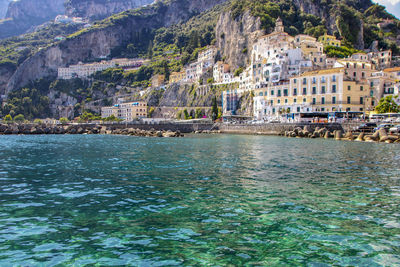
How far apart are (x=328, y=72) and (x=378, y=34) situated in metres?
63.2

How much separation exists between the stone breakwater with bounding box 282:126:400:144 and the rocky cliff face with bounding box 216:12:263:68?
55780mm

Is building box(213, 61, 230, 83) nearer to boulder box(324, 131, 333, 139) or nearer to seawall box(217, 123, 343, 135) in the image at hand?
seawall box(217, 123, 343, 135)

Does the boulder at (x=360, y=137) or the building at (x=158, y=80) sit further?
the building at (x=158, y=80)

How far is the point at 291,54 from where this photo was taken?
82.4 meters

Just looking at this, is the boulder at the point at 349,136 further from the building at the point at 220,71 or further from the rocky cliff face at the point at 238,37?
the building at the point at 220,71

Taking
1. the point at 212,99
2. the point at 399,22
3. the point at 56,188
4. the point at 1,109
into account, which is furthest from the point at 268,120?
the point at 1,109

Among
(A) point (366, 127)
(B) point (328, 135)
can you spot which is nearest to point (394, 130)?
(A) point (366, 127)

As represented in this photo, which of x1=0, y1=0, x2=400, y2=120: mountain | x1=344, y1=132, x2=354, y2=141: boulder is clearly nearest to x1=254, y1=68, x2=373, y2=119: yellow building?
x1=344, y1=132, x2=354, y2=141: boulder

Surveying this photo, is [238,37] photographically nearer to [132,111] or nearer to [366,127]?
[132,111]

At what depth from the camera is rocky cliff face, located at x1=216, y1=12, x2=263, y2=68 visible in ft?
355

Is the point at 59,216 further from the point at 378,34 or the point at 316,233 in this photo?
the point at 378,34

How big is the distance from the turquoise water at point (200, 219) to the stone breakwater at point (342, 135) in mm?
28785

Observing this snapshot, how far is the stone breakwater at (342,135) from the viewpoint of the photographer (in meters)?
43.2

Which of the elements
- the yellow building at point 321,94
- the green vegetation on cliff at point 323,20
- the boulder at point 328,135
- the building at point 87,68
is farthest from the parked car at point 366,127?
the building at point 87,68
